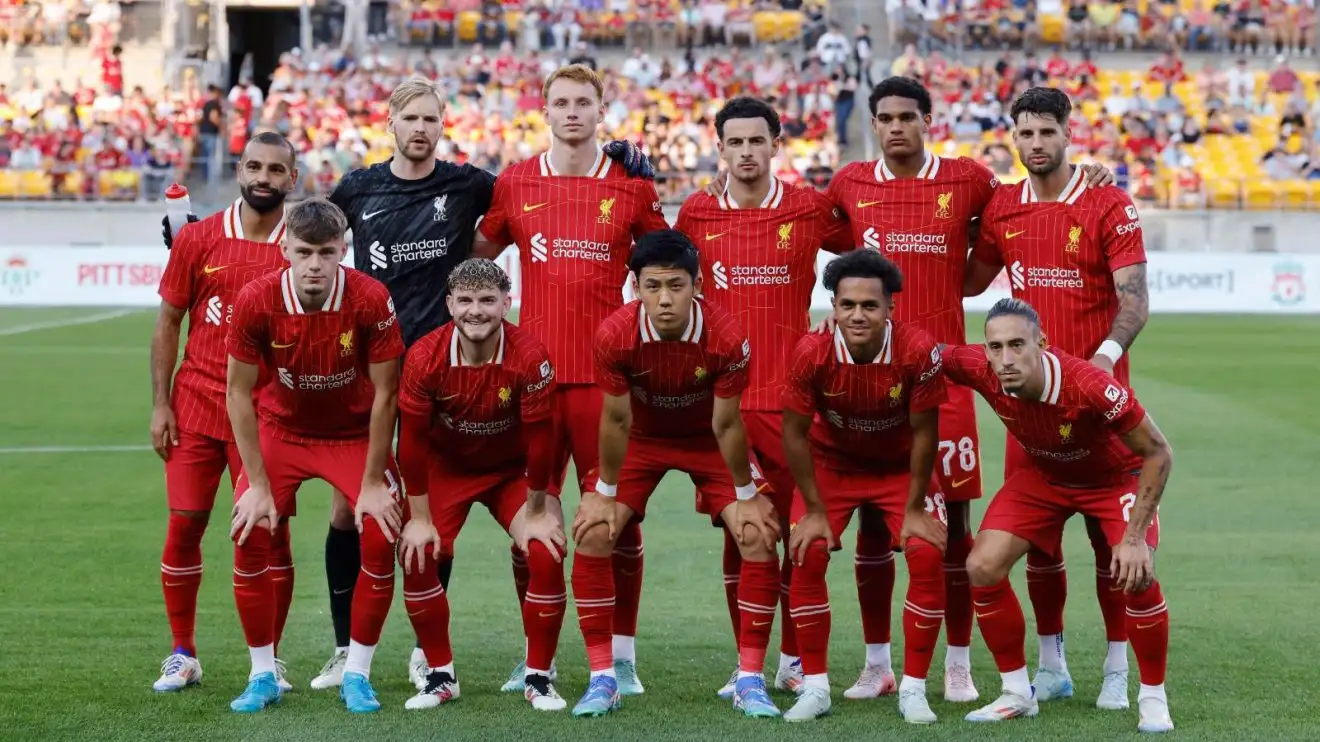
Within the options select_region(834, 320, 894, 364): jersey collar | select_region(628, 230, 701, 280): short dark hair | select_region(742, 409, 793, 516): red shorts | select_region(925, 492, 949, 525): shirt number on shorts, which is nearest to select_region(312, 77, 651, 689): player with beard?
select_region(628, 230, 701, 280): short dark hair

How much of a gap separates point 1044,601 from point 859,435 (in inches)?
42.9

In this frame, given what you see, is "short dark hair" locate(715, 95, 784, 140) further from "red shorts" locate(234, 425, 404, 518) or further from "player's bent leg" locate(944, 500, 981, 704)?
"red shorts" locate(234, 425, 404, 518)

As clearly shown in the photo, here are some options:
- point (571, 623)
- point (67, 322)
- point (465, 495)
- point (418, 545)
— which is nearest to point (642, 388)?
point (465, 495)

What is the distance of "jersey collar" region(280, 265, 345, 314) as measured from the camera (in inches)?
261

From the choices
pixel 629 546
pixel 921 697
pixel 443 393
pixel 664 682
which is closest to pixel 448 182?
pixel 443 393

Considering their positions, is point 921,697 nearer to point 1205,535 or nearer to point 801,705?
point 801,705

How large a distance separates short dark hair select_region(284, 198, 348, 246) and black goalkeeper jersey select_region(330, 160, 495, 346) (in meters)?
0.66

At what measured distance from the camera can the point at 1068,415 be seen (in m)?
6.43

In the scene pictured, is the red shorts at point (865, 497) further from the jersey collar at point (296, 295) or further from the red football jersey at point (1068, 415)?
the jersey collar at point (296, 295)

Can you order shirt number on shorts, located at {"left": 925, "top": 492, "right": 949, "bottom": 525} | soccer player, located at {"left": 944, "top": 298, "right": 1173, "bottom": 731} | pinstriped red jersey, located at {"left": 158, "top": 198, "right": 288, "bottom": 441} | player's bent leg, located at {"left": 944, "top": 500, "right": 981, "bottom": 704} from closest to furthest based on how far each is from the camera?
soccer player, located at {"left": 944, "top": 298, "right": 1173, "bottom": 731}, shirt number on shorts, located at {"left": 925, "top": 492, "right": 949, "bottom": 525}, player's bent leg, located at {"left": 944, "top": 500, "right": 981, "bottom": 704}, pinstriped red jersey, located at {"left": 158, "top": 198, "right": 288, "bottom": 441}

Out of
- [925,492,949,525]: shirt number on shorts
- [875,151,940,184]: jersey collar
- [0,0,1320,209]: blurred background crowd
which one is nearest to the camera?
[925,492,949,525]: shirt number on shorts

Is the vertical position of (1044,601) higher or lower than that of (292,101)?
lower

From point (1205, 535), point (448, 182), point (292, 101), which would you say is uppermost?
point (292, 101)

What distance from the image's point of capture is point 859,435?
6.80 meters
